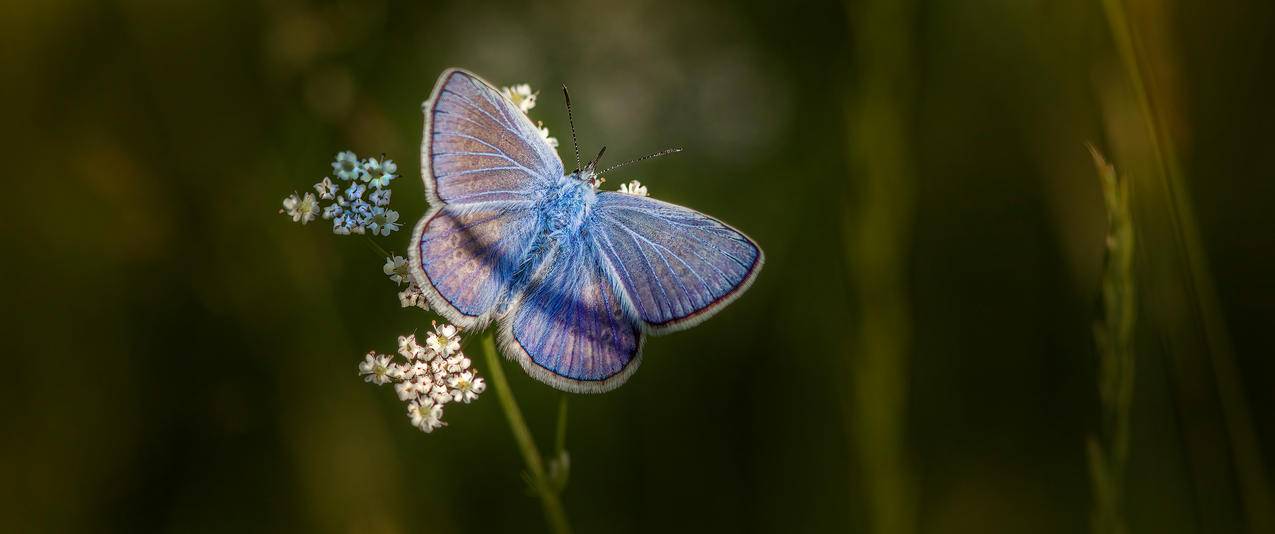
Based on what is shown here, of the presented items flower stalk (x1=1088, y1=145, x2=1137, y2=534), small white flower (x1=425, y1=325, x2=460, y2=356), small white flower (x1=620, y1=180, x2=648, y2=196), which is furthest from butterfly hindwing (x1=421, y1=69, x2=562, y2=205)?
flower stalk (x1=1088, y1=145, x2=1137, y2=534)

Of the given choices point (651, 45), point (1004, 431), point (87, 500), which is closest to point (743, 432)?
point (1004, 431)

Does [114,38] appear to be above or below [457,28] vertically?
below

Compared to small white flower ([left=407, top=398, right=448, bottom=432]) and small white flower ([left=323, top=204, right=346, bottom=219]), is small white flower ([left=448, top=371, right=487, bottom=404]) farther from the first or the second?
small white flower ([left=323, top=204, right=346, bottom=219])

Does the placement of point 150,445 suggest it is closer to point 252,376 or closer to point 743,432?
point 252,376

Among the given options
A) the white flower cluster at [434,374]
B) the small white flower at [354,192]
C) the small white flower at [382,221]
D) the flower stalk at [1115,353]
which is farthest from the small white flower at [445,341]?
the flower stalk at [1115,353]

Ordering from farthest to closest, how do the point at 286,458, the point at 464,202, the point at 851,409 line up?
the point at 286,458
the point at 464,202
the point at 851,409

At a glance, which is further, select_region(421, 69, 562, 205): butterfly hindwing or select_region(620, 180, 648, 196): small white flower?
select_region(620, 180, 648, 196): small white flower

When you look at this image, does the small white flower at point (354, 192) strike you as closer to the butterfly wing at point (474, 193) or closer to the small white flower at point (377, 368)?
the butterfly wing at point (474, 193)
